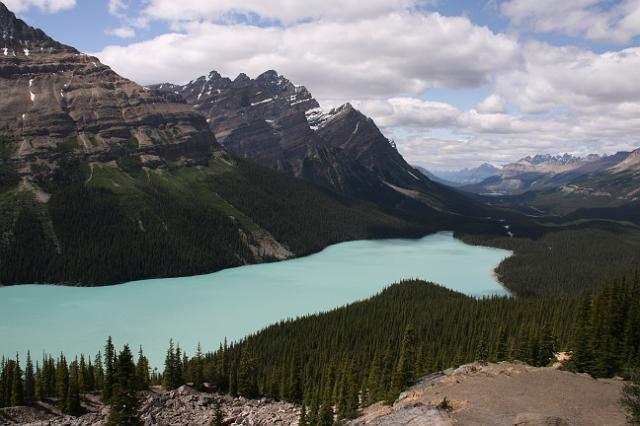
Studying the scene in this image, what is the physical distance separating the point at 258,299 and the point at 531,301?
229 ft

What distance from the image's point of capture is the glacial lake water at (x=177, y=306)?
4104 inches

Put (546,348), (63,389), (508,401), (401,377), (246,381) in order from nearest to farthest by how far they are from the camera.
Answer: (508,401) < (401,377) < (63,389) < (546,348) < (246,381)

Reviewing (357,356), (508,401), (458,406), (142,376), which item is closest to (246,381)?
(142,376)

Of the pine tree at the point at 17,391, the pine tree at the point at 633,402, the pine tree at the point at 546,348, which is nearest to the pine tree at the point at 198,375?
the pine tree at the point at 17,391

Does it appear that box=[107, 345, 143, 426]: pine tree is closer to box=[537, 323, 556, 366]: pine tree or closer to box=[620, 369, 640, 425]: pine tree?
box=[620, 369, 640, 425]: pine tree

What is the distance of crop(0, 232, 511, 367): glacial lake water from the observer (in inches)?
4104

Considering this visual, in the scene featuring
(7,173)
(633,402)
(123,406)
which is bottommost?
(123,406)

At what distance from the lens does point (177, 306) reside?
436ft

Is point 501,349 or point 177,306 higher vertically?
point 501,349

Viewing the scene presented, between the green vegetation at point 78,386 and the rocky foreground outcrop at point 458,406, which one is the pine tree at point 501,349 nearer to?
→ the rocky foreground outcrop at point 458,406

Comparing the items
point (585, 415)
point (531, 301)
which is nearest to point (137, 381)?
point (585, 415)

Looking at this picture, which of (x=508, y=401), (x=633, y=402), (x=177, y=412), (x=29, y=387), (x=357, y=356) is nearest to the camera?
(x=633, y=402)

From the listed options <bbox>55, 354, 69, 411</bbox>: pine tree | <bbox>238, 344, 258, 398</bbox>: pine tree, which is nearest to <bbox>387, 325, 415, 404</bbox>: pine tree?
<bbox>238, 344, 258, 398</bbox>: pine tree

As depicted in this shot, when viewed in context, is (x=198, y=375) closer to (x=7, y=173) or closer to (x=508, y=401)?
(x=508, y=401)
